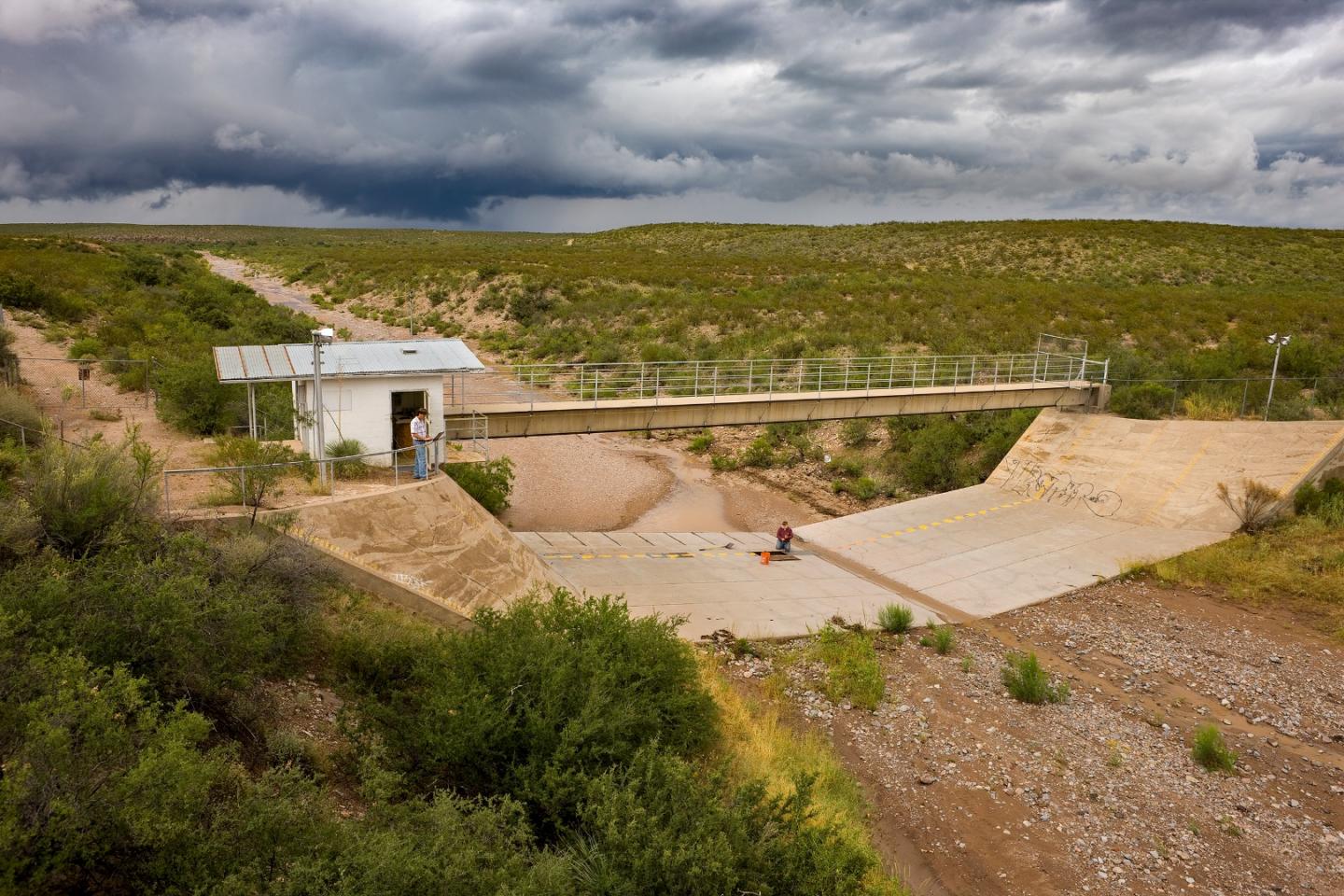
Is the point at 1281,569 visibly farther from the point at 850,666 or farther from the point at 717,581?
the point at 717,581

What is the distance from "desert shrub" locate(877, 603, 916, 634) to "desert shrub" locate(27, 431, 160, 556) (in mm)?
13905

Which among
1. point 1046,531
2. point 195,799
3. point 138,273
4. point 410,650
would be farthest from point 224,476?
point 138,273

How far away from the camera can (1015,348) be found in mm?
41094

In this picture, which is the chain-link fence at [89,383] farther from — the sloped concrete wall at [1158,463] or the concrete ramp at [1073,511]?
the sloped concrete wall at [1158,463]

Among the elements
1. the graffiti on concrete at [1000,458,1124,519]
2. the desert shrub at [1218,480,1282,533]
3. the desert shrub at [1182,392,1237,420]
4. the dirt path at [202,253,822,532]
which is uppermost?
the desert shrub at [1182,392,1237,420]

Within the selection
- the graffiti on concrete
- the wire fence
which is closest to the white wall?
the graffiti on concrete

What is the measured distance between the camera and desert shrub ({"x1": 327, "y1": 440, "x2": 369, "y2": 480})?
654 inches

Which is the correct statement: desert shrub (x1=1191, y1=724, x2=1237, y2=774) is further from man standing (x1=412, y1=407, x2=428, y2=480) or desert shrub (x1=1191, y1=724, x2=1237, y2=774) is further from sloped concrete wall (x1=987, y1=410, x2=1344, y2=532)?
man standing (x1=412, y1=407, x2=428, y2=480)

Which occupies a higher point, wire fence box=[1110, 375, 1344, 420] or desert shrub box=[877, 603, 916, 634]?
wire fence box=[1110, 375, 1344, 420]

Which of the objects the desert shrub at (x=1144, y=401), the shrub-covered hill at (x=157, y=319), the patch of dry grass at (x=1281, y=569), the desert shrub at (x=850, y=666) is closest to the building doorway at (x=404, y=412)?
the shrub-covered hill at (x=157, y=319)

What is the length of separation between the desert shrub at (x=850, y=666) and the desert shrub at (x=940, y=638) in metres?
1.31

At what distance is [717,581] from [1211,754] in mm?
10340

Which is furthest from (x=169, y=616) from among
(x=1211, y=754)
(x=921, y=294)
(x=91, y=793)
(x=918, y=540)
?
(x=921, y=294)

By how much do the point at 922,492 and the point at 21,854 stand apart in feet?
90.4
